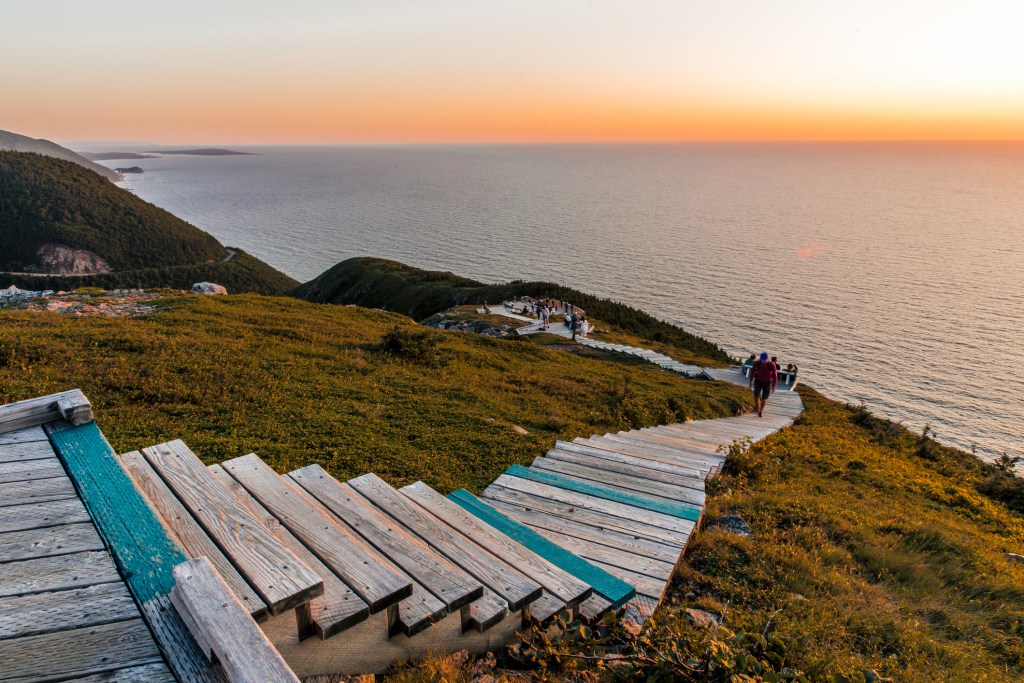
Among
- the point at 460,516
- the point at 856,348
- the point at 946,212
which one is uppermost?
the point at 946,212

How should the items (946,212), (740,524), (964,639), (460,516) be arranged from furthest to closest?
1. (946,212)
2. (740,524)
3. (964,639)
4. (460,516)

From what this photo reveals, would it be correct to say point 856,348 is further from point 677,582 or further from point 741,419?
point 677,582

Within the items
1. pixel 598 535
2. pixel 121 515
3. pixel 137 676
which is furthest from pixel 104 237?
pixel 137 676

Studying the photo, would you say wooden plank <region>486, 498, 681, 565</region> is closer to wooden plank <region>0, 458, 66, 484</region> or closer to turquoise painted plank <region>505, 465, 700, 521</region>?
turquoise painted plank <region>505, 465, 700, 521</region>

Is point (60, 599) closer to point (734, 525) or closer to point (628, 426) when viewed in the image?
point (734, 525)

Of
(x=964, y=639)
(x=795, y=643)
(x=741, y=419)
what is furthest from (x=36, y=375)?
(x=741, y=419)

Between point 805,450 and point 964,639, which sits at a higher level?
point 964,639
